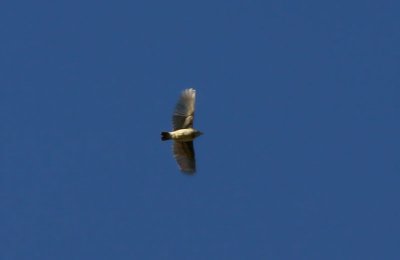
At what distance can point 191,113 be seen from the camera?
47812 millimetres

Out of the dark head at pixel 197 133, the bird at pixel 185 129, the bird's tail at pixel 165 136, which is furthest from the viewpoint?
the bird at pixel 185 129

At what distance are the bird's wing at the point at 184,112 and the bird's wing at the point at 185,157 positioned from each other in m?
0.77

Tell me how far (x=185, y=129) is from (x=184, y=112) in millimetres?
769

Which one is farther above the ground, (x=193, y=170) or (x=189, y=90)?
(x=189, y=90)

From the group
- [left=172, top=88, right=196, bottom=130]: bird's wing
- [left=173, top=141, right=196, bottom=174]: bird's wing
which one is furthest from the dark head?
[left=173, top=141, right=196, bottom=174]: bird's wing

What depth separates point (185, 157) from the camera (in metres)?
48.0

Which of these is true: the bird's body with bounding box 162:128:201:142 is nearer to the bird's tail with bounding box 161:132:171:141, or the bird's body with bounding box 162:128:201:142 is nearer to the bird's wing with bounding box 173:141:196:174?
the bird's tail with bounding box 161:132:171:141

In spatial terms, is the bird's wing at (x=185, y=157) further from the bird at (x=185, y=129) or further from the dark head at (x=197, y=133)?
the dark head at (x=197, y=133)

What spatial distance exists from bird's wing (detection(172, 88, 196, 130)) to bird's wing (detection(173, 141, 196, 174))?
2.54 feet

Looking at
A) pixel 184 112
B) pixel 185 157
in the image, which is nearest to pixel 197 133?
pixel 184 112

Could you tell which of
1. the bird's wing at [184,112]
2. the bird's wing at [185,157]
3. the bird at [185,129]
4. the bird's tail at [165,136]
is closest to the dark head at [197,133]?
the bird at [185,129]

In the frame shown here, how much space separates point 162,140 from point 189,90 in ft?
8.11

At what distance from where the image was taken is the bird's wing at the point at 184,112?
157 feet

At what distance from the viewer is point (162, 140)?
155 ft
